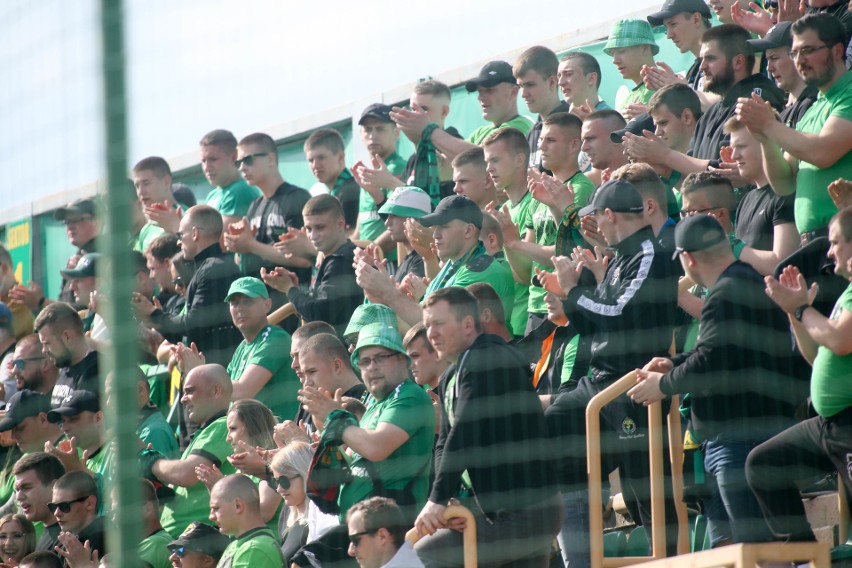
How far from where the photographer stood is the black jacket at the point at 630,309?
16.9 ft

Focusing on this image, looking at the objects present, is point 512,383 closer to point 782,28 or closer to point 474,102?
point 782,28

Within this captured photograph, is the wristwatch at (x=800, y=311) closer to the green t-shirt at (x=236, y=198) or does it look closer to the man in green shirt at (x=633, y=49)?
the man in green shirt at (x=633, y=49)

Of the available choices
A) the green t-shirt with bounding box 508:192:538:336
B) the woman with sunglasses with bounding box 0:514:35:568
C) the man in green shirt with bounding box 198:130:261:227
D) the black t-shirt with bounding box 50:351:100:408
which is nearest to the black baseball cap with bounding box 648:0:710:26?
the green t-shirt with bounding box 508:192:538:336

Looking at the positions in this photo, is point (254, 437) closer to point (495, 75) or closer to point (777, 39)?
point (495, 75)

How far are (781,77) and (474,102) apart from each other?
3507 mm

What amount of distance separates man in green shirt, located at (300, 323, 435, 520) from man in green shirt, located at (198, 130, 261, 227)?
3.26 meters

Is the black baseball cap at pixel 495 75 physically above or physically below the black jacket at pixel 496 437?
above

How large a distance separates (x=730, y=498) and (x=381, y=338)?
154 centimetres

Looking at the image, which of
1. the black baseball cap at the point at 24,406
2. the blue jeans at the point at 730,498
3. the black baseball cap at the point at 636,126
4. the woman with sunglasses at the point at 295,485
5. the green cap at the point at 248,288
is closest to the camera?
the blue jeans at the point at 730,498

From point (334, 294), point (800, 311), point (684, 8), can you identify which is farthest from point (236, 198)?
point (800, 311)

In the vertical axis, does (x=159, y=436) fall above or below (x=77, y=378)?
Answer: below

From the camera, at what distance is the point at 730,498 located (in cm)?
475

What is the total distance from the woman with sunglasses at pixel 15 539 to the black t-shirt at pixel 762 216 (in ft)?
12.7

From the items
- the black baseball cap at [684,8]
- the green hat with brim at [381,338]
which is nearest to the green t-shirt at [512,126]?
the black baseball cap at [684,8]
